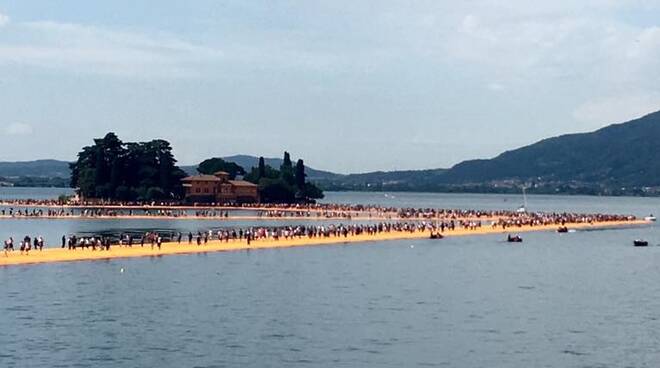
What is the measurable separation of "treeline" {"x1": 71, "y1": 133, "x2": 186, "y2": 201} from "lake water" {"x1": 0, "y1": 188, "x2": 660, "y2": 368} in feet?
353

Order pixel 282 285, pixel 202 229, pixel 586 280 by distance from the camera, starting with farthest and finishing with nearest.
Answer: pixel 202 229 → pixel 586 280 → pixel 282 285

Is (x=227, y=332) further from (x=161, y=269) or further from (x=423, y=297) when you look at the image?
(x=161, y=269)

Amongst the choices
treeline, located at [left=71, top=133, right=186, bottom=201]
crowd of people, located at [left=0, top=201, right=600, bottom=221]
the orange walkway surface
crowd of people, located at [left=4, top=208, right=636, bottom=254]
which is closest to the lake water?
the orange walkway surface

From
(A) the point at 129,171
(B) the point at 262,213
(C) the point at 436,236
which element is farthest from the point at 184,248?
(A) the point at 129,171

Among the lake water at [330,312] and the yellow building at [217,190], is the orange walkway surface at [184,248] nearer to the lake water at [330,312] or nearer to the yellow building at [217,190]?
the lake water at [330,312]

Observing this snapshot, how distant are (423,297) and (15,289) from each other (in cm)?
2114

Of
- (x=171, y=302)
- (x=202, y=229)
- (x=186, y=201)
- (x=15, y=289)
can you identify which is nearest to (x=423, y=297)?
(x=171, y=302)

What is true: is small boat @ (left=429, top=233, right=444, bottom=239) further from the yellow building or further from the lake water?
the yellow building

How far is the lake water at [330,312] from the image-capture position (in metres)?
37.3

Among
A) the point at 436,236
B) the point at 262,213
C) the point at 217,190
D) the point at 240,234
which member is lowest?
the point at 436,236

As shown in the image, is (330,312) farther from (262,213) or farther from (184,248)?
(262,213)

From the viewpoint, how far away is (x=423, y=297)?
177ft

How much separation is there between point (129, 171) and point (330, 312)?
466 ft

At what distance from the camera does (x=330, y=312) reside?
47781 millimetres
